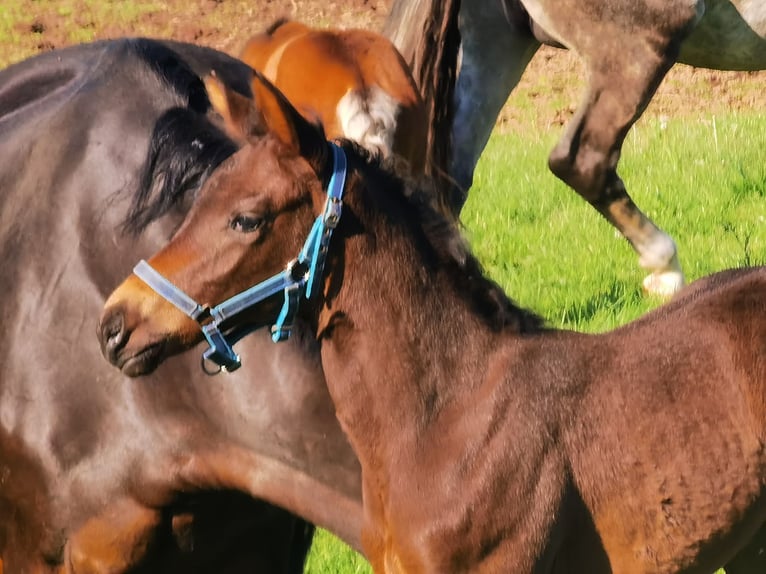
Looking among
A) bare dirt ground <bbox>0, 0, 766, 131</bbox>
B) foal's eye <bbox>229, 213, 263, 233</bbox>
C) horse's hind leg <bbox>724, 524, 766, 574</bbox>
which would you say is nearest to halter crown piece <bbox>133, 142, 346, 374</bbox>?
foal's eye <bbox>229, 213, 263, 233</bbox>

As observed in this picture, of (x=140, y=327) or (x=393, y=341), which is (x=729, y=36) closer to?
(x=393, y=341)

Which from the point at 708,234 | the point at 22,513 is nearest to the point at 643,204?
the point at 708,234

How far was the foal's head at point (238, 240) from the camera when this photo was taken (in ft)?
8.70

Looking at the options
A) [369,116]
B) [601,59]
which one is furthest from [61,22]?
[369,116]

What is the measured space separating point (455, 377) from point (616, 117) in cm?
290

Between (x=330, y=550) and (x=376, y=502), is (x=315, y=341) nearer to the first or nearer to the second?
(x=376, y=502)

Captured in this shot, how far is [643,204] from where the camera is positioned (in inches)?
268

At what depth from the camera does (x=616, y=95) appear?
542cm

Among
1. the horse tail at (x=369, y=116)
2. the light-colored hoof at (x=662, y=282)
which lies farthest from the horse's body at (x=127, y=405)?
the light-colored hoof at (x=662, y=282)

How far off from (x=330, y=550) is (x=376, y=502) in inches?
48.2

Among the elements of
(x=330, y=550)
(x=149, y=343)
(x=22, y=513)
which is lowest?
(x=330, y=550)

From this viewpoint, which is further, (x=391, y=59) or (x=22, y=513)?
(x=391, y=59)

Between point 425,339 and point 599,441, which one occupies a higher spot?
point 425,339

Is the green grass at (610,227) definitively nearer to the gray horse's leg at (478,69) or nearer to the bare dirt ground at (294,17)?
the gray horse's leg at (478,69)
